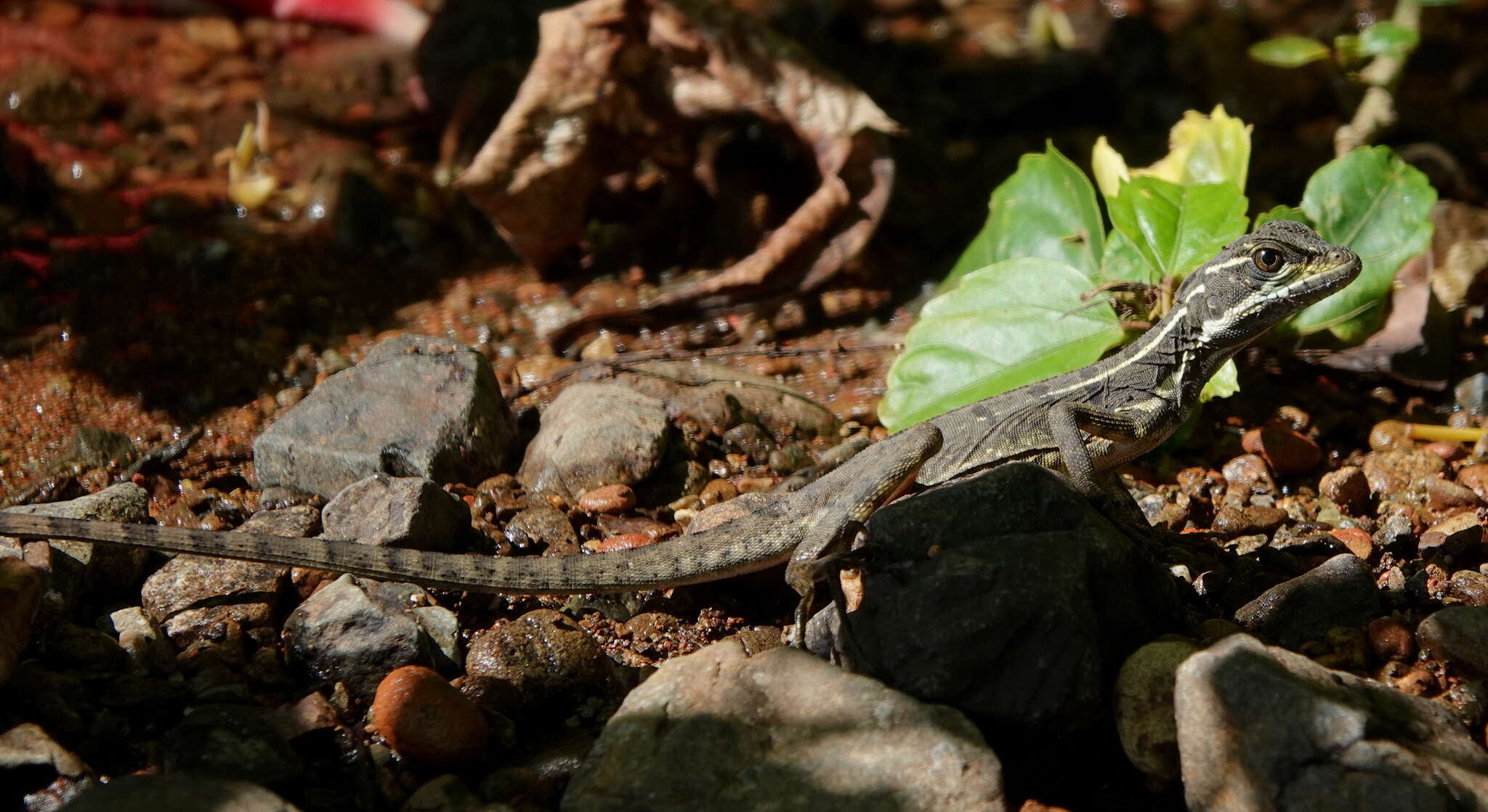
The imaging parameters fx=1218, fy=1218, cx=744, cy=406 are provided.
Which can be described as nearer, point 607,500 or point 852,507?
point 852,507

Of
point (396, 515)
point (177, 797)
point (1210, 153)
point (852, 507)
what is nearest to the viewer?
point (177, 797)

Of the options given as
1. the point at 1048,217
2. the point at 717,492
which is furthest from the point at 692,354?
the point at 1048,217

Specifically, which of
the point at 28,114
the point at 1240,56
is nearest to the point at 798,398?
the point at 1240,56

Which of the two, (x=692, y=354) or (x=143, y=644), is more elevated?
(x=143, y=644)

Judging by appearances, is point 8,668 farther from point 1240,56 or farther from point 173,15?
point 1240,56

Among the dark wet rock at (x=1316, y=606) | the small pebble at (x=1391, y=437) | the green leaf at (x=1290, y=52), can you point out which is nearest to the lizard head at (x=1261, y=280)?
the small pebble at (x=1391, y=437)

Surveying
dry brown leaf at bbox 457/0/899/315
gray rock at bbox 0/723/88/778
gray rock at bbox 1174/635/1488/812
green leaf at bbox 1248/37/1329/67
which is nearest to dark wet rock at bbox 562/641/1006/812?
gray rock at bbox 1174/635/1488/812

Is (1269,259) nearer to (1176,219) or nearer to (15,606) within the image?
(1176,219)

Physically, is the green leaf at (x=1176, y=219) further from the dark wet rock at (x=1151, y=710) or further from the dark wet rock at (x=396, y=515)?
the dark wet rock at (x=396, y=515)

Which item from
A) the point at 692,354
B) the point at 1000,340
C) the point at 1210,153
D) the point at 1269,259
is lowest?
the point at 692,354
